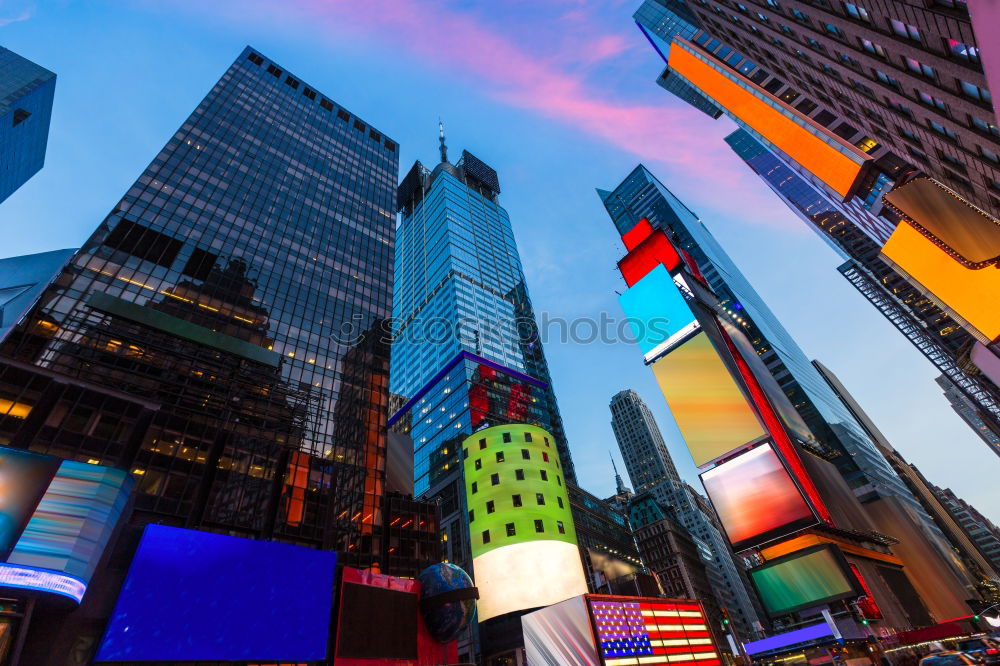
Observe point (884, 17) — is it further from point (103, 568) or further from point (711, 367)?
point (103, 568)

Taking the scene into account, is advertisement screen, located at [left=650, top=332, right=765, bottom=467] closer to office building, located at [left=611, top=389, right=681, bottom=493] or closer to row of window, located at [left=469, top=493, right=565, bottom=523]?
row of window, located at [left=469, top=493, right=565, bottom=523]

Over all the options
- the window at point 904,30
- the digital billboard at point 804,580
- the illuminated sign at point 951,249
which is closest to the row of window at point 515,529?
the digital billboard at point 804,580

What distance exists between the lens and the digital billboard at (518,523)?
45875 millimetres

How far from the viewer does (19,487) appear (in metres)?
21.5

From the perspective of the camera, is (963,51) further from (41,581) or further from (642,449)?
(642,449)

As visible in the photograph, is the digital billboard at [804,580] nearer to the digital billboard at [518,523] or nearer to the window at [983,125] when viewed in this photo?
the digital billboard at [518,523]

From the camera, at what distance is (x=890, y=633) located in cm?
4219

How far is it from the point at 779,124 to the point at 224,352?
73.2m

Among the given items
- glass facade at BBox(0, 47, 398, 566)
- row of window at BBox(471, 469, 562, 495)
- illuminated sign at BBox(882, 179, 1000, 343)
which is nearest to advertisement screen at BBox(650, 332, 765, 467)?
Answer: row of window at BBox(471, 469, 562, 495)

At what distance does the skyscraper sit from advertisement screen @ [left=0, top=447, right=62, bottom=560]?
5163 inches

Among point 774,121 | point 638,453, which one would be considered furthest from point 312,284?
point 638,453

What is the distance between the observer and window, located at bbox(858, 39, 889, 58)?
25.3 metres

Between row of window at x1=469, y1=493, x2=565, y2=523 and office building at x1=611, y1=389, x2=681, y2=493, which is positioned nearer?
row of window at x1=469, y1=493, x2=565, y2=523

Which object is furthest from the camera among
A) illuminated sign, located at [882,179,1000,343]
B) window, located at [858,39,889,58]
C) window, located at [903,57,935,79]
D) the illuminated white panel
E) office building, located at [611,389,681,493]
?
office building, located at [611,389,681,493]
